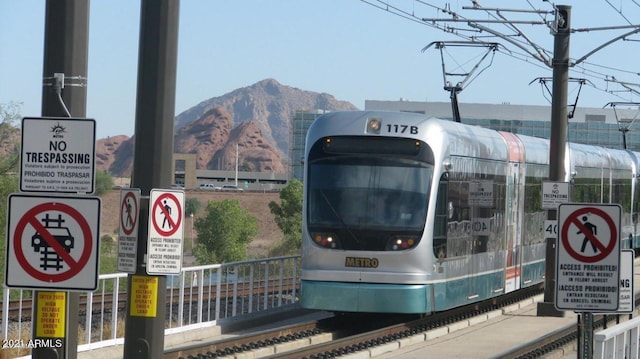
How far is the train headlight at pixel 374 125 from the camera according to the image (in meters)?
20.3

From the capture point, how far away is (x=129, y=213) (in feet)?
39.5

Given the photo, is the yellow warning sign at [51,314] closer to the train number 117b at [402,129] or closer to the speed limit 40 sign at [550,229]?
the train number 117b at [402,129]

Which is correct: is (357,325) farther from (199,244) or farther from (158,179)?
(199,244)

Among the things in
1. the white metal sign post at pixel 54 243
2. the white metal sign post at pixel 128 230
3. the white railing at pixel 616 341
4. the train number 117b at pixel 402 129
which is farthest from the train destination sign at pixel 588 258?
the train number 117b at pixel 402 129

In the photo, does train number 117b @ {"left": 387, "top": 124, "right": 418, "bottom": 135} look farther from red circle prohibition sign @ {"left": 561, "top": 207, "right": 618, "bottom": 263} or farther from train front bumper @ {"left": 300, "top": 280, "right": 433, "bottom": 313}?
red circle prohibition sign @ {"left": 561, "top": 207, "right": 618, "bottom": 263}

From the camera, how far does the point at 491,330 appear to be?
74.0 ft

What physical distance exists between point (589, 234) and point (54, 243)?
531 centimetres

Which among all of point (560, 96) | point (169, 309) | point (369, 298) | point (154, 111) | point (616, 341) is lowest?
point (169, 309)

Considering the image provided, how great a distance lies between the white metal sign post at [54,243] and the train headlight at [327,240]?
1247 centimetres

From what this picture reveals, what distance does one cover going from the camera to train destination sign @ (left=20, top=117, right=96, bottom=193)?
8328 mm

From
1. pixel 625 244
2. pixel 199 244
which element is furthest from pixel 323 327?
pixel 199 244

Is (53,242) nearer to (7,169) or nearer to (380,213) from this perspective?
(380,213)

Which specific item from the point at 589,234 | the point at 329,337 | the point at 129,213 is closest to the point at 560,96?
the point at 329,337

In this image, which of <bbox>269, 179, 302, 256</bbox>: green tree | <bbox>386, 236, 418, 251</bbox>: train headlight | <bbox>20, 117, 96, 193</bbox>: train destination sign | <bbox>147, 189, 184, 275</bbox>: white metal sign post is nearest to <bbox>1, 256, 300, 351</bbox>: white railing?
<bbox>147, 189, 184, 275</bbox>: white metal sign post
